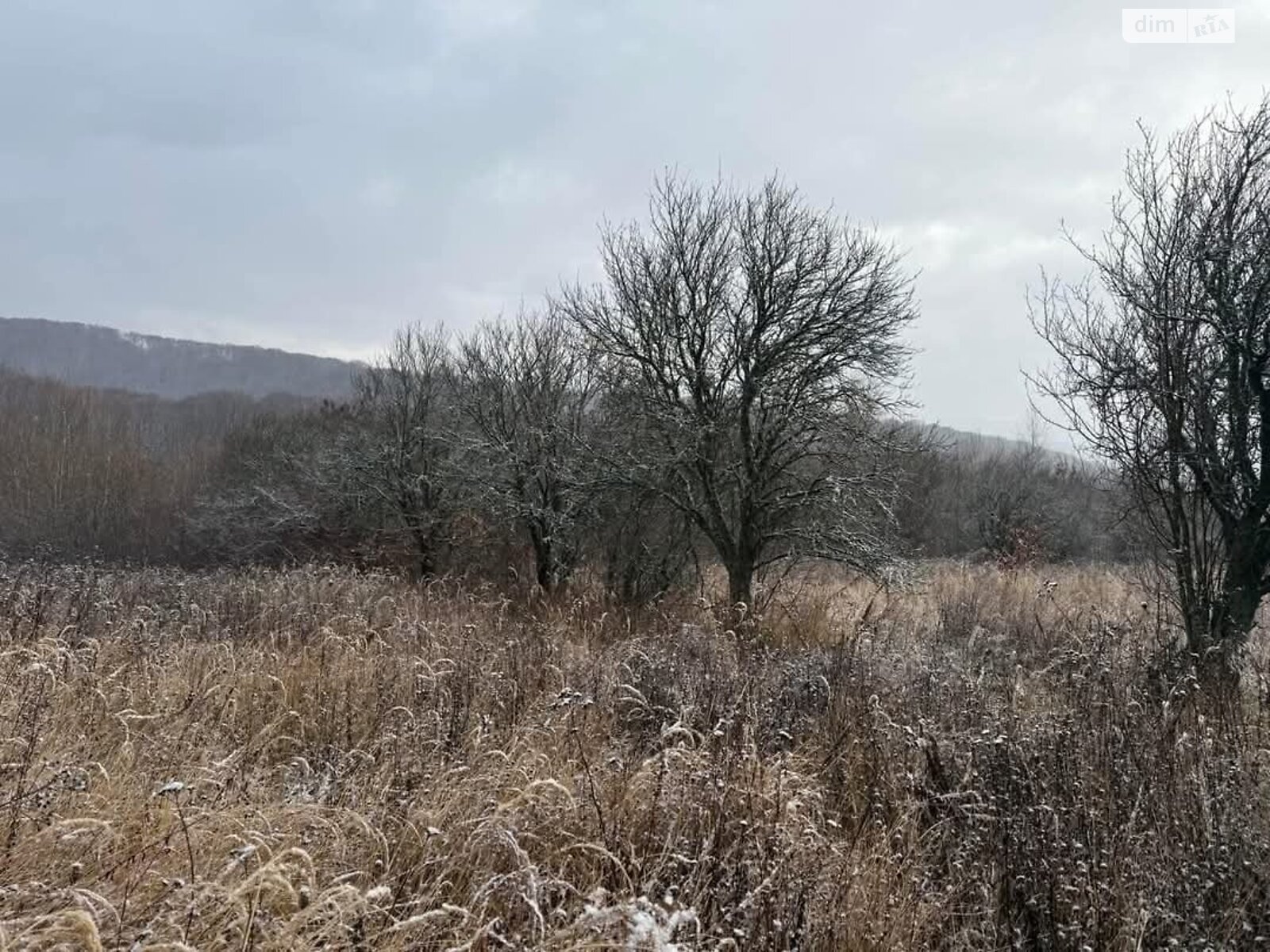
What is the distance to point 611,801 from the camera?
3.21 meters

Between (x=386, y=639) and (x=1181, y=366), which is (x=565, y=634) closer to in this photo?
(x=386, y=639)

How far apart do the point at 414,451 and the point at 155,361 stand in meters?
119

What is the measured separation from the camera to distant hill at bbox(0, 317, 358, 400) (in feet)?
339

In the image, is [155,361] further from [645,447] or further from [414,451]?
[645,447]

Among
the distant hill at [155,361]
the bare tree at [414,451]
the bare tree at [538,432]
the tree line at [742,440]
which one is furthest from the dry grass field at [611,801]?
the distant hill at [155,361]

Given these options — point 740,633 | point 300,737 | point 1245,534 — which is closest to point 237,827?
point 300,737

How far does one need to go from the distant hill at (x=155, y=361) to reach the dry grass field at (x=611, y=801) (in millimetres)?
102363

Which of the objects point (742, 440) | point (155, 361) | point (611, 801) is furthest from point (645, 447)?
point (155, 361)

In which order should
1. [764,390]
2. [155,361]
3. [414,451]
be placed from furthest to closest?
[155,361] → [414,451] → [764,390]

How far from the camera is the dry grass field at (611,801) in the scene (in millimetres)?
2211

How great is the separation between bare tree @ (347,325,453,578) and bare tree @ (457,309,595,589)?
6.78ft

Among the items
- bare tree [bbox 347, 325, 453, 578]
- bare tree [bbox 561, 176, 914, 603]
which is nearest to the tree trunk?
bare tree [bbox 561, 176, 914, 603]

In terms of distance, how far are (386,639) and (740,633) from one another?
12.6 ft

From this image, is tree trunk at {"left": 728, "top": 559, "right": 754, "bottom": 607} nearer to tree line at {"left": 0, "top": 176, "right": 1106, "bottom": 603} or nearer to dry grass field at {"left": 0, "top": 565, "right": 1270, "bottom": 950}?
tree line at {"left": 0, "top": 176, "right": 1106, "bottom": 603}
